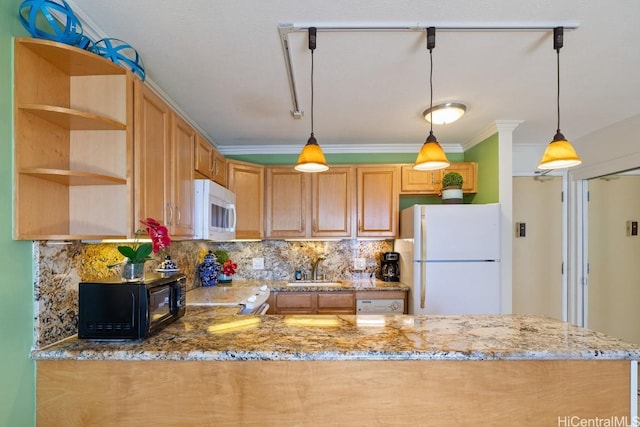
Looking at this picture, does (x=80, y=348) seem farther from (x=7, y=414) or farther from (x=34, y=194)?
(x=34, y=194)

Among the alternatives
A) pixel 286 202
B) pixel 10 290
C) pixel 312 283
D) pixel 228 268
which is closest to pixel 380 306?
pixel 312 283

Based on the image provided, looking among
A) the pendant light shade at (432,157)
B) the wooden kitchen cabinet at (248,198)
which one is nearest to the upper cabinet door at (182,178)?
the wooden kitchen cabinet at (248,198)

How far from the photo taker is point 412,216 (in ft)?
9.51

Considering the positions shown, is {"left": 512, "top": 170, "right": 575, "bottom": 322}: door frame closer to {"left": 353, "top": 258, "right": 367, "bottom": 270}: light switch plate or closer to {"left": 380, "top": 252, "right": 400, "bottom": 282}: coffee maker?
{"left": 380, "top": 252, "right": 400, "bottom": 282}: coffee maker

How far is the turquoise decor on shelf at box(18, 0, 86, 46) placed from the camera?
1179 millimetres

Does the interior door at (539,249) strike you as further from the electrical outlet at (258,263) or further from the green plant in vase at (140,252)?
the green plant in vase at (140,252)

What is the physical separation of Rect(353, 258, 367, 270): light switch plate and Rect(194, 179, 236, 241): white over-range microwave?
57.0 inches

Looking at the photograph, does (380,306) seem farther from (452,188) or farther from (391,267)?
(452,188)

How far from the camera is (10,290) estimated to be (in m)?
1.16

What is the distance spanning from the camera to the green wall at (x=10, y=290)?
1.13m

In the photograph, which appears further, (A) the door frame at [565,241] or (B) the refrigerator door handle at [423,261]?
(A) the door frame at [565,241]

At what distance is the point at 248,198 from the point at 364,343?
240 centimetres

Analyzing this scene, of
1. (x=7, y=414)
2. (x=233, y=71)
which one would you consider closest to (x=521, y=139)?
(x=233, y=71)

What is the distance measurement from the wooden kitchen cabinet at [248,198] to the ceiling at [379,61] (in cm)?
48
